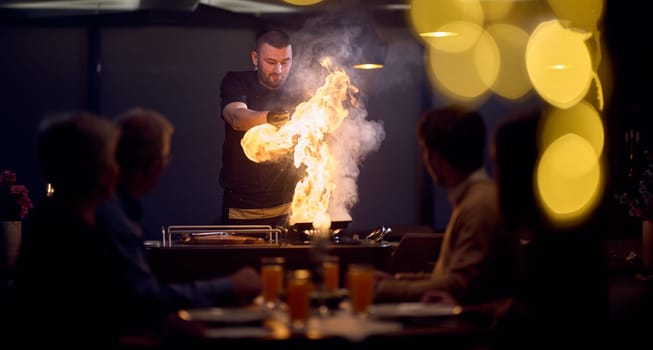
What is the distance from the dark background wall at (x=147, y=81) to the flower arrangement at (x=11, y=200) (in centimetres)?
392

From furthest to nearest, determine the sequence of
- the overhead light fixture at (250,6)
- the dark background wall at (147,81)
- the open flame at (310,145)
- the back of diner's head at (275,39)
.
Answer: the overhead light fixture at (250,6) < the dark background wall at (147,81) < the back of diner's head at (275,39) < the open flame at (310,145)

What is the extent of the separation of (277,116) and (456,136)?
3.19 metres

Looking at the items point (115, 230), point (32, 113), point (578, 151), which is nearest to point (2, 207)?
point (115, 230)

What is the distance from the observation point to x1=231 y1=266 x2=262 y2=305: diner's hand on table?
4191mm

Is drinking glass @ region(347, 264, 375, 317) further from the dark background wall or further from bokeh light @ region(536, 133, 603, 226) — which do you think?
the dark background wall

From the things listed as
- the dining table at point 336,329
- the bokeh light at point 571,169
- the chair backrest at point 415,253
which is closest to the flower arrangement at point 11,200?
the chair backrest at point 415,253

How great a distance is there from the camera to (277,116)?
721 cm

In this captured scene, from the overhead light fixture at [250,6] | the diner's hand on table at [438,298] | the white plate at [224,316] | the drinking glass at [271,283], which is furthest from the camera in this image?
the overhead light fixture at [250,6]

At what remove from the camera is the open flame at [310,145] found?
7395mm

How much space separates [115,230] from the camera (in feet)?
12.6

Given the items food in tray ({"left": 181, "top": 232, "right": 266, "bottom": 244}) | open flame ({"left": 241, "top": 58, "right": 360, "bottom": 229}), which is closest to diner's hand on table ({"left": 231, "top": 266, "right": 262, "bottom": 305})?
food in tray ({"left": 181, "top": 232, "right": 266, "bottom": 244})

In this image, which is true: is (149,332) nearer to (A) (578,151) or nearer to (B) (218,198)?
(B) (218,198)

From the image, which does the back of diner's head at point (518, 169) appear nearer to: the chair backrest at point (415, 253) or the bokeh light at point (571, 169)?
the chair backrest at point (415, 253)

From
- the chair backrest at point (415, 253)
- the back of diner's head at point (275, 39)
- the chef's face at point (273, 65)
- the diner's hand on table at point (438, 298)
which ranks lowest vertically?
the chair backrest at point (415, 253)
